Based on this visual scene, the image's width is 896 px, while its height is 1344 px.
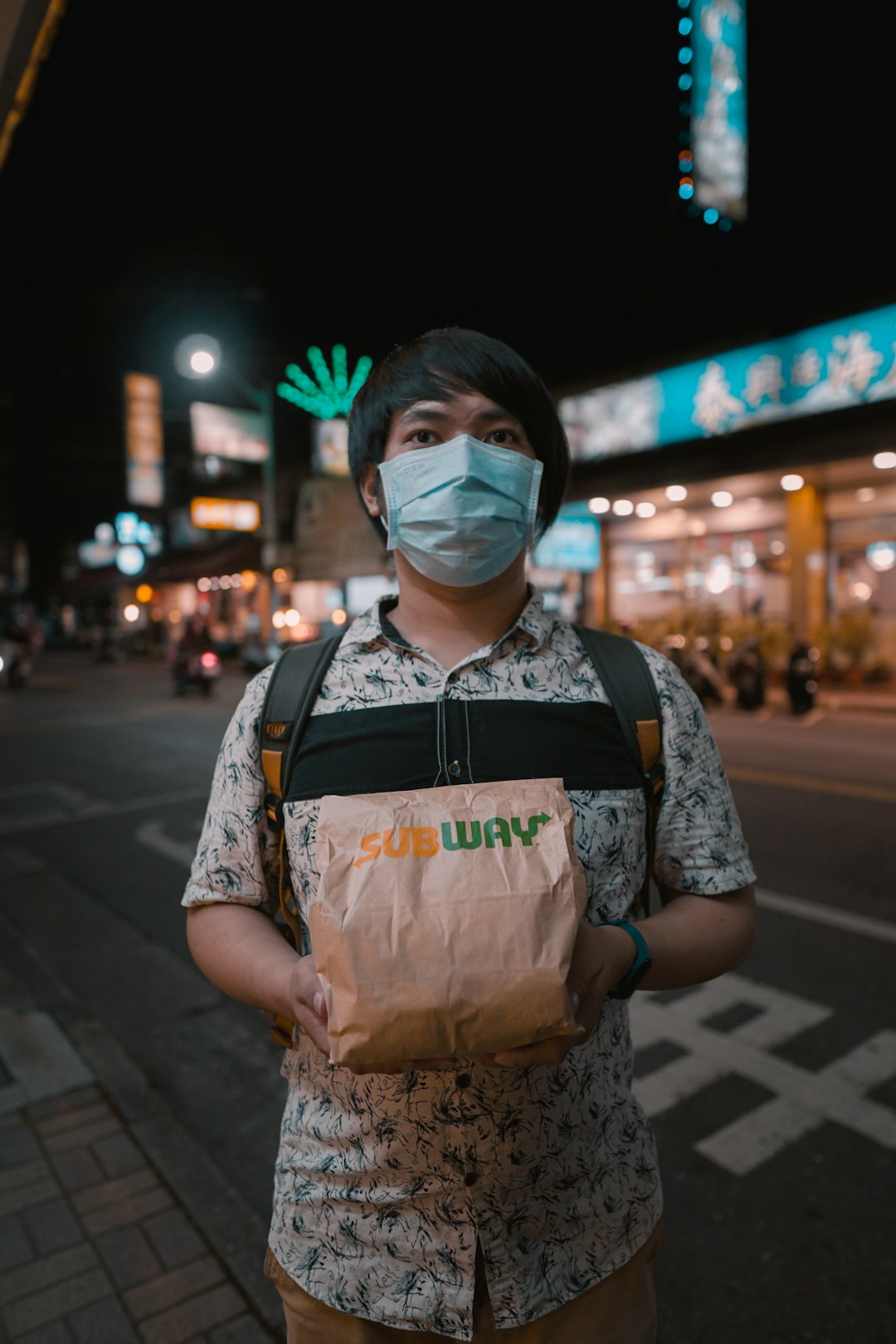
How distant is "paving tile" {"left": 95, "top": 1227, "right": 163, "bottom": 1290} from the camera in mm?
2297

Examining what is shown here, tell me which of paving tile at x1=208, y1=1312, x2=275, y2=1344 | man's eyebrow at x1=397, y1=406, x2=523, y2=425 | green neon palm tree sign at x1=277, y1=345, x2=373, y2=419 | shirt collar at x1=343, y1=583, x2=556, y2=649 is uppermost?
green neon palm tree sign at x1=277, y1=345, x2=373, y2=419

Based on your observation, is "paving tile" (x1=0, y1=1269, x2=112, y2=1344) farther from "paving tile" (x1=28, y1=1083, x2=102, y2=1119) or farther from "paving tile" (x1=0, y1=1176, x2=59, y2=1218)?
"paving tile" (x1=28, y1=1083, x2=102, y2=1119)

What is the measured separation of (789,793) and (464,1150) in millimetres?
7038

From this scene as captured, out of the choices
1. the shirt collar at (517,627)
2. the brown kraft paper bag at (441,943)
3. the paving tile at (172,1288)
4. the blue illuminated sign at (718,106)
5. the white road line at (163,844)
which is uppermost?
the blue illuminated sign at (718,106)

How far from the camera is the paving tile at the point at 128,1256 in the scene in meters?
2.30

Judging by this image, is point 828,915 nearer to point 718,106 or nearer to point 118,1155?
point 118,1155

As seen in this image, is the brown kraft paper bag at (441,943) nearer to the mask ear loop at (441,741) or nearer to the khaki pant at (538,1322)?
the mask ear loop at (441,741)

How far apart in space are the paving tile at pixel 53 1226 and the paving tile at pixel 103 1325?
0.26 meters

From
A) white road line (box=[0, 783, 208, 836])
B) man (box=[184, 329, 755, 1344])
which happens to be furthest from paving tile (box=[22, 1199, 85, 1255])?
white road line (box=[0, 783, 208, 836])

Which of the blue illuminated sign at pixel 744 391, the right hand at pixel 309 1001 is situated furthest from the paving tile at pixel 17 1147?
the blue illuminated sign at pixel 744 391

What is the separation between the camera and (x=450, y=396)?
1.42m

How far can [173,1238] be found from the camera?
8.03 feet

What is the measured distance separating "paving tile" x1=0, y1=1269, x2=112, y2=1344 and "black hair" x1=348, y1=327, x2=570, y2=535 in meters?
2.19

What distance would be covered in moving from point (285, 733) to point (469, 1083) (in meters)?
0.57
